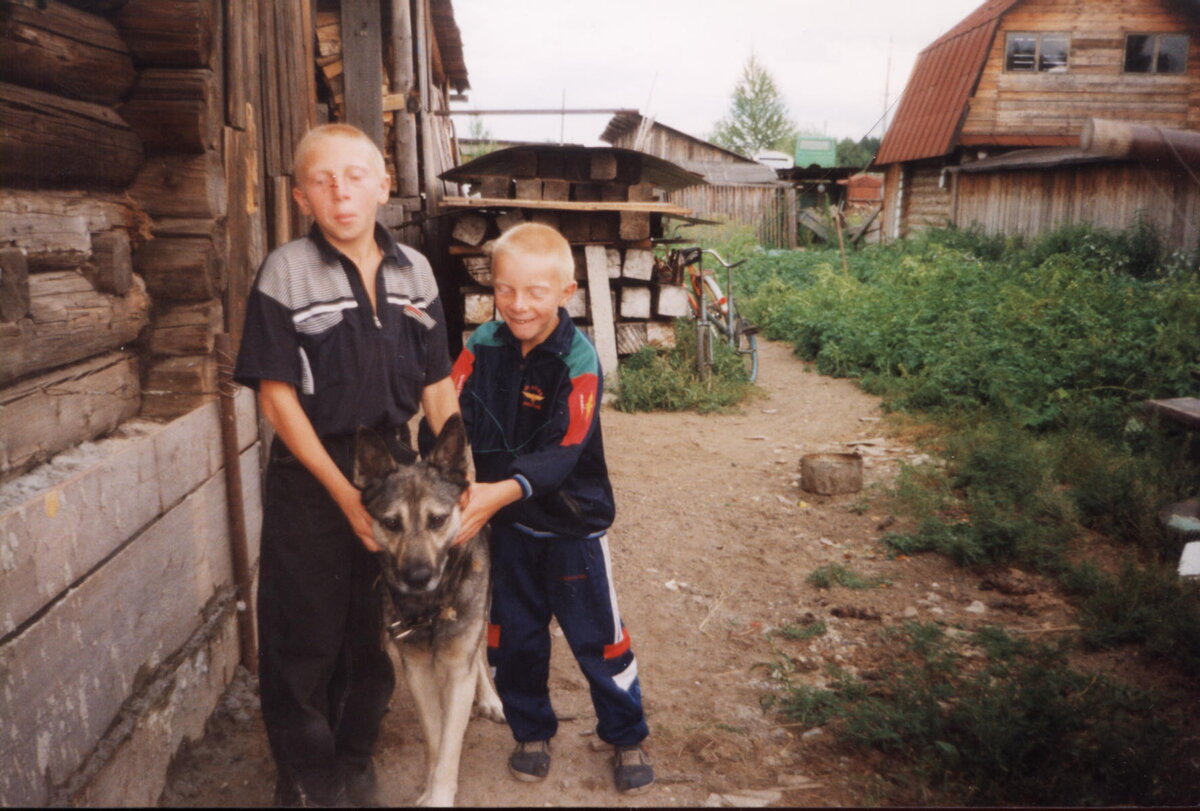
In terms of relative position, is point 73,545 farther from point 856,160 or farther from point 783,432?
point 856,160

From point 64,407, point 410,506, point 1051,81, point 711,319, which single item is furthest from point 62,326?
point 1051,81

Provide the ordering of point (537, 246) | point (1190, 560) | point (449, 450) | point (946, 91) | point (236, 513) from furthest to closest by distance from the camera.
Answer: point (946, 91), point (1190, 560), point (236, 513), point (537, 246), point (449, 450)

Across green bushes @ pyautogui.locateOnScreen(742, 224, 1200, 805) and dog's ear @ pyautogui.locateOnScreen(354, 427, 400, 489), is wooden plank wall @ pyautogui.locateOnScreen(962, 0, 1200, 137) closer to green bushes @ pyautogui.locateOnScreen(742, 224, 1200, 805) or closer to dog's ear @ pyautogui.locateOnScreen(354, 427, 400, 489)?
green bushes @ pyautogui.locateOnScreen(742, 224, 1200, 805)

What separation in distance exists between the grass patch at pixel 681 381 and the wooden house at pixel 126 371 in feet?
18.6

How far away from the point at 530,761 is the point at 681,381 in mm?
6833

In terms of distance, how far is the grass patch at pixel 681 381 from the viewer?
9484 mm

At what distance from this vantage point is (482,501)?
2.61m

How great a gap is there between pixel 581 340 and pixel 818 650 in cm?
224

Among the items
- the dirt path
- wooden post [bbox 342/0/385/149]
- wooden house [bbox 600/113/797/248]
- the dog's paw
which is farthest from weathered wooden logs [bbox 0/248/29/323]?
wooden house [bbox 600/113/797/248]

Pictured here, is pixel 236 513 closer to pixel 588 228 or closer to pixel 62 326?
pixel 62 326

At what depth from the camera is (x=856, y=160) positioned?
4250cm

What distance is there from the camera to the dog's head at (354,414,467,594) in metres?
2.47

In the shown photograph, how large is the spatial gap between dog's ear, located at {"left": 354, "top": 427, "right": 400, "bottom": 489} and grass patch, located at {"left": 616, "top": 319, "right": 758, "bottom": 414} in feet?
22.8

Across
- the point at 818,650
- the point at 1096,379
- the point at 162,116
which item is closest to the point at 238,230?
the point at 162,116
